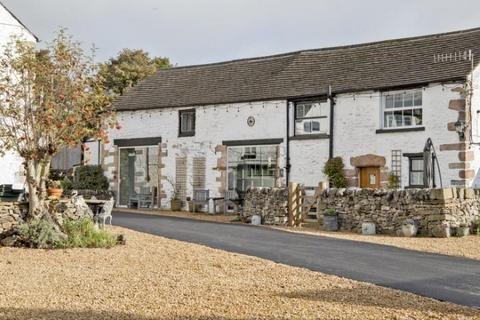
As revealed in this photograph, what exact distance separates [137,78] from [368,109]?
2468cm

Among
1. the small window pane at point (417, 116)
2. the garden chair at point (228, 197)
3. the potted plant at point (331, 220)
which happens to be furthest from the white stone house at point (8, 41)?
the small window pane at point (417, 116)

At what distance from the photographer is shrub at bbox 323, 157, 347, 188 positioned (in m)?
24.0

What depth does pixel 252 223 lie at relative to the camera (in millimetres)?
22203

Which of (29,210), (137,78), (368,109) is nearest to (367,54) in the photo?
(368,109)

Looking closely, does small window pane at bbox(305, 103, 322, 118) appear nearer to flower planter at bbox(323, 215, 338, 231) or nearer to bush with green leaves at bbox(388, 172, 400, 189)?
bush with green leaves at bbox(388, 172, 400, 189)

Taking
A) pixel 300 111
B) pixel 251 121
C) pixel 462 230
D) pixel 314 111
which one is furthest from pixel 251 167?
pixel 462 230

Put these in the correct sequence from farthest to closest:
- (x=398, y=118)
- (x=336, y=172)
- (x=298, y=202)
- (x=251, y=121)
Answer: (x=251, y=121) → (x=336, y=172) → (x=398, y=118) → (x=298, y=202)

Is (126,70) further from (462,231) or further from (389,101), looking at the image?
(462,231)

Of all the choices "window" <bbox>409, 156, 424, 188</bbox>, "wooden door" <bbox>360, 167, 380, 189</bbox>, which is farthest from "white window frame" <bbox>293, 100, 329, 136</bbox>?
"window" <bbox>409, 156, 424, 188</bbox>

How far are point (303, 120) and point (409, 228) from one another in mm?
8484

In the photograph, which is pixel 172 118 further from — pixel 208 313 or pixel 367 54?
pixel 208 313

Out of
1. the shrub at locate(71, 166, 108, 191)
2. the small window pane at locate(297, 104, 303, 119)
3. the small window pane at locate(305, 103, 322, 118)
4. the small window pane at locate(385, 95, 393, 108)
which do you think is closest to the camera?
the small window pane at locate(385, 95, 393, 108)

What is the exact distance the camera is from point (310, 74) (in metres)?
26.5

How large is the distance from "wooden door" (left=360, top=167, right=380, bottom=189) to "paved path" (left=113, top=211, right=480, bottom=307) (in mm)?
5927
